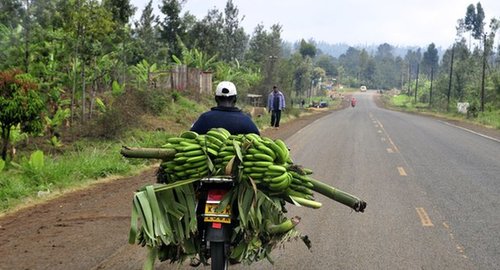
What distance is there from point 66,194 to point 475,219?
6.59 meters

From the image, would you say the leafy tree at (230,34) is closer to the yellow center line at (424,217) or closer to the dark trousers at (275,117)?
the dark trousers at (275,117)

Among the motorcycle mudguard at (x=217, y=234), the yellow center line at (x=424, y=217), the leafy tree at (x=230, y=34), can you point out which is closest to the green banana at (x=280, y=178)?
the motorcycle mudguard at (x=217, y=234)

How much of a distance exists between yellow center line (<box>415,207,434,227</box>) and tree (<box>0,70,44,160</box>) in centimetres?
781

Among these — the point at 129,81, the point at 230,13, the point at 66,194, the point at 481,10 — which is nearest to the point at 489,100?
the point at 230,13

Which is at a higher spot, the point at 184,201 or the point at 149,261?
the point at 184,201

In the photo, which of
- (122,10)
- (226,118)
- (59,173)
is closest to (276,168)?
(226,118)

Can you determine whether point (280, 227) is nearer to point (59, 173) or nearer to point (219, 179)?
point (219, 179)

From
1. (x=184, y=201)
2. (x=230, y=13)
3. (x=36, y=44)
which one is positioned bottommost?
(x=184, y=201)

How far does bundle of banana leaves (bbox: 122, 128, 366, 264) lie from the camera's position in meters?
4.86

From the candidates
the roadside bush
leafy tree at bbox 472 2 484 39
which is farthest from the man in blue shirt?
leafy tree at bbox 472 2 484 39

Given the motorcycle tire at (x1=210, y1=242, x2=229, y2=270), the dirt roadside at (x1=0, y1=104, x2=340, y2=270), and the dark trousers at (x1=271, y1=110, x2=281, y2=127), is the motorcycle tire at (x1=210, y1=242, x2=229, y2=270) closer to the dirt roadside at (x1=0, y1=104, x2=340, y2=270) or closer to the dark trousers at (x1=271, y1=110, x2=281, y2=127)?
the dirt roadside at (x1=0, y1=104, x2=340, y2=270)

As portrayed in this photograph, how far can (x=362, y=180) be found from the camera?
11.9 metres

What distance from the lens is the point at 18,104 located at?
1130 cm

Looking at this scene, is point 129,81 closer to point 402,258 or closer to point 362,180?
point 362,180
